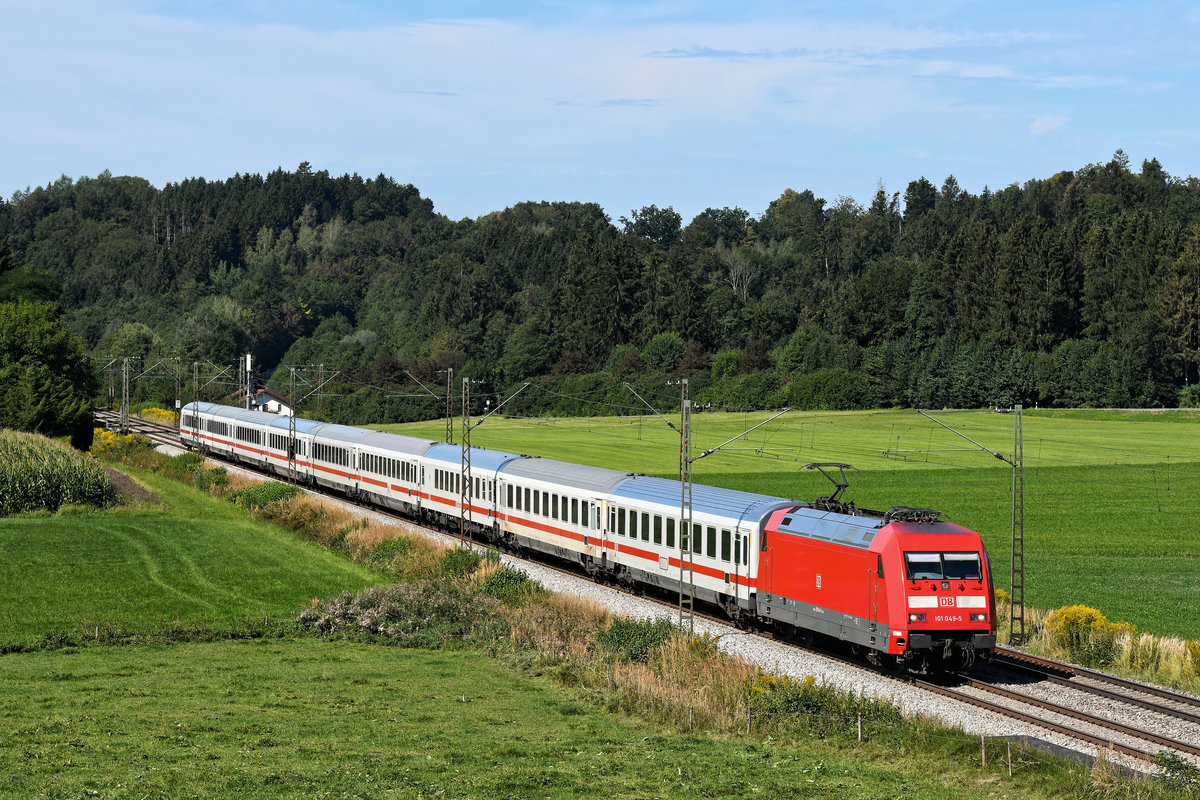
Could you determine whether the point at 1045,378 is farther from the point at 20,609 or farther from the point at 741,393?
the point at 20,609

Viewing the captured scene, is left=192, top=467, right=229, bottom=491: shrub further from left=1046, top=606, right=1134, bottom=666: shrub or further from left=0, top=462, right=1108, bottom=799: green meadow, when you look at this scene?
left=1046, top=606, right=1134, bottom=666: shrub

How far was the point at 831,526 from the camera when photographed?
2734cm

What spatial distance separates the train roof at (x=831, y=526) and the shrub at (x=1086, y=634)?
20.7 ft

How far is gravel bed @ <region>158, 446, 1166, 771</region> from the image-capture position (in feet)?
70.9

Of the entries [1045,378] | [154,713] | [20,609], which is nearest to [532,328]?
[1045,378]

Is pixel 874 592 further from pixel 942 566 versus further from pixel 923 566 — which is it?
pixel 942 566

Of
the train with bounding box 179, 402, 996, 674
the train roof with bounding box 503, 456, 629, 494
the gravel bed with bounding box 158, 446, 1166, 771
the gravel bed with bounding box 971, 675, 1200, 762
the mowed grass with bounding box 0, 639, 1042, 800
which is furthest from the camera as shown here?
the train roof with bounding box 503, 456, 629, 494

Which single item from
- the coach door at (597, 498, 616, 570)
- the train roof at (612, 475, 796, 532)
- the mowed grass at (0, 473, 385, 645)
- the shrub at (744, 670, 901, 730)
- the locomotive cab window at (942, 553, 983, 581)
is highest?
the train roof at (612, 475, 796, 532)

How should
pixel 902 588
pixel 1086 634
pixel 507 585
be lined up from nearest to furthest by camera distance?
pixel 902 588 → pixel 1086 634 → pixel 507 585

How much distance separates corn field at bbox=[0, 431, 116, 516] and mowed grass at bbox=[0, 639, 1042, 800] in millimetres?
29981

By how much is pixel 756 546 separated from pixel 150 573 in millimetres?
Answer: 23132

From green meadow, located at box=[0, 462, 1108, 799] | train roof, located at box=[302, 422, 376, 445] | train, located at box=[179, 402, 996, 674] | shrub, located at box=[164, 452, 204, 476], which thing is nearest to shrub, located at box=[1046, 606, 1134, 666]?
train, located at box=[179, 402, 996, 674]

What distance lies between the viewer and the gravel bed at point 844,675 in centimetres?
2161

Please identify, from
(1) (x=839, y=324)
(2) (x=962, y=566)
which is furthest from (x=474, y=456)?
(1) (x=839, y=324)
